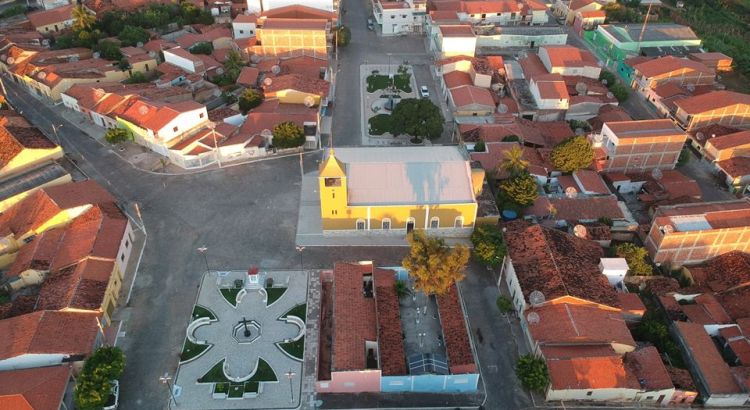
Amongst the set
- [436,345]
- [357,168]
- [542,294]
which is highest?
[357,168]

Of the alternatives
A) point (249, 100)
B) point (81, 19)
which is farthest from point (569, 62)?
point (81, 19)

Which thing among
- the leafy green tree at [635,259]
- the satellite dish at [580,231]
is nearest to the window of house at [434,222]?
the satellite dish at [580,231]

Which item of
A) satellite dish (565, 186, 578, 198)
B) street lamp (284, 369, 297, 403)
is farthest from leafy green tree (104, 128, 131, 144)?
satellite dish (565, 186, 578, 198)

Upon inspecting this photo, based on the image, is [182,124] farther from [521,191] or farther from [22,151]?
[521,191]

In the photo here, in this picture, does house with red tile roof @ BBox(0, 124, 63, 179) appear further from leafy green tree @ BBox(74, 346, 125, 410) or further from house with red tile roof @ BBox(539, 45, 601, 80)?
house with red tile roof @ BBox(539, 45, 601, 80)

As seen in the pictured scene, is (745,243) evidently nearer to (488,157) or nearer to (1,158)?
(488,157)

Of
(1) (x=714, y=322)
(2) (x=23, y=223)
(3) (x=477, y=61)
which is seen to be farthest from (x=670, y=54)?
(2) (x=23, y=223)

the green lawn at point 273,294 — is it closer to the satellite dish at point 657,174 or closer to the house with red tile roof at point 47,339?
the house with red tile roof at point 47,339
